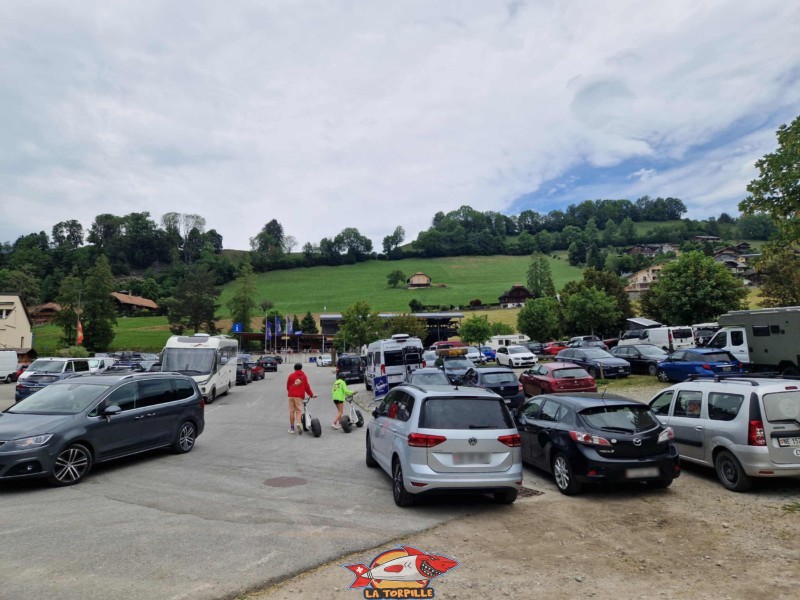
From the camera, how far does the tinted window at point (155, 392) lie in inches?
387

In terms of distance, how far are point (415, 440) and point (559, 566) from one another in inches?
90.3

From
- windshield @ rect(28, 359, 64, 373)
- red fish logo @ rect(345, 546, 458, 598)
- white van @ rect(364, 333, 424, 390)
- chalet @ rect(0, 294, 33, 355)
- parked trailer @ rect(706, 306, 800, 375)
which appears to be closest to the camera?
red fish logo @ rect(345, 546, 458, 598)

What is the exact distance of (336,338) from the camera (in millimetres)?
71875

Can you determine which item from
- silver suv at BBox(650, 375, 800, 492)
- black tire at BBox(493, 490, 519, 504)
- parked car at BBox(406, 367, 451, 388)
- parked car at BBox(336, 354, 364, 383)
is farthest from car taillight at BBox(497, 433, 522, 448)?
parked car at BBox(336, 354, 364, 383)

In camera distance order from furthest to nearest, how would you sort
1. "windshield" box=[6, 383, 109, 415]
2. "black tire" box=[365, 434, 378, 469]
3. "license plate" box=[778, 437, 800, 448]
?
"black tire" box=[365, 434, 378, 469] < "windshield" box=[6, 383, 109, 415] < "license plate" box=[778, 437, 800, 448]

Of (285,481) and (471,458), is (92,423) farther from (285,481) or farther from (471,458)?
(471,458)

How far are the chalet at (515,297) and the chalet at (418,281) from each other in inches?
859

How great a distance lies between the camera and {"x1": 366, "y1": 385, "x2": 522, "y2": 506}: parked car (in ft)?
21.9

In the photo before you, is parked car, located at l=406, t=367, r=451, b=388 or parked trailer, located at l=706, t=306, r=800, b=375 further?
parked trailer, located at l=706, t=306, r=800, b=375

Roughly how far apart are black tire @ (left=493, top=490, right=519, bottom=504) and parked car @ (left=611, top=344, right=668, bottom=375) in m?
19.3

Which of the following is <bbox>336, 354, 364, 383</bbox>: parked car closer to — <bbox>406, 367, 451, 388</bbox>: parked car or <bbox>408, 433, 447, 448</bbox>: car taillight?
<bbox>406, 367, 451, 388</bbox>: parked car

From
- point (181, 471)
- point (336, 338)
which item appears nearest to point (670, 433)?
point (181, 471)

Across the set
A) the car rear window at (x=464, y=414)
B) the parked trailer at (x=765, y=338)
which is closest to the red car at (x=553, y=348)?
the parked trailer at (x=765, y=338)

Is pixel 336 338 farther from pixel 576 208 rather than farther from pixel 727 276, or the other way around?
pixel 576 208
